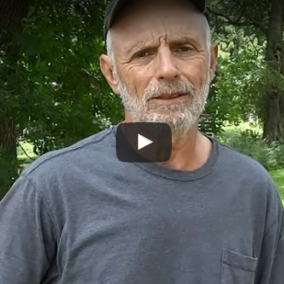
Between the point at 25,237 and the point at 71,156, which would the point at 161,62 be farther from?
the point at 25,237

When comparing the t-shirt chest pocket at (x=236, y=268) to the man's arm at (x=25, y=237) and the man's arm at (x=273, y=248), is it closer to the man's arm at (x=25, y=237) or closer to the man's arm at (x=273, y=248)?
the man's arm at (x=273, y=248)

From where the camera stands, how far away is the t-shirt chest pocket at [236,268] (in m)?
1.22

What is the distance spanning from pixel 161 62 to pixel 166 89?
0.05 meters

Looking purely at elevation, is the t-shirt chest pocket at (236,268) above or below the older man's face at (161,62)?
below

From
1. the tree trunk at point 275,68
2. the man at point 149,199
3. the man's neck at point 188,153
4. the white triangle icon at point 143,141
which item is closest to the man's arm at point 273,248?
the man at point 149,199

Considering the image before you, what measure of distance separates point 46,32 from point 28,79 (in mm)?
252

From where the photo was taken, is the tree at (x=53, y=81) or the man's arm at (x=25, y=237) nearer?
the man's arm at (x=25, y=237)

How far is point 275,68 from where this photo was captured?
1148 centimetres

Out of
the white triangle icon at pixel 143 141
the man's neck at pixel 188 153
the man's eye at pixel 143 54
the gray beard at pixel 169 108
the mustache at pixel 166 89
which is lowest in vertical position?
the man's neck at pixel 188 153

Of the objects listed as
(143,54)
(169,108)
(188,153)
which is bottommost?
(188,153)

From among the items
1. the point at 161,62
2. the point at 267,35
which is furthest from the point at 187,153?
the point at 267,35

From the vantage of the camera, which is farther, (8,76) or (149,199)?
(8,76)
